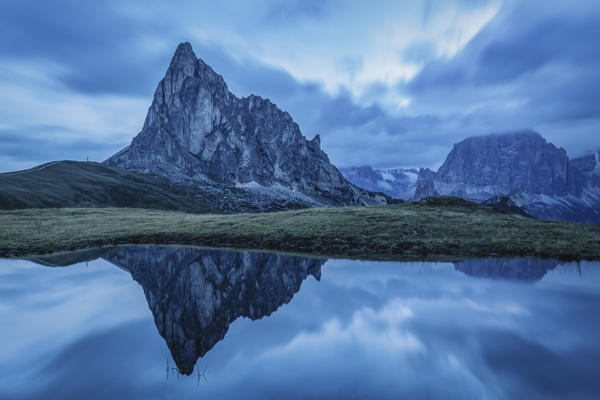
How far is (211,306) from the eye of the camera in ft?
51.2

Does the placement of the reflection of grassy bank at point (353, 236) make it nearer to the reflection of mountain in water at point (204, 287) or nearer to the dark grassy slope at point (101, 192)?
the reflection of mountain in water at point (204, 287)

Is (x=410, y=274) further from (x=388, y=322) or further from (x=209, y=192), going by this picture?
(x=209, y=192)

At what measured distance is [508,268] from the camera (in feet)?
77.4

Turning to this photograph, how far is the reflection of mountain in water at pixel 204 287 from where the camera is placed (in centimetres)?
→ 1246

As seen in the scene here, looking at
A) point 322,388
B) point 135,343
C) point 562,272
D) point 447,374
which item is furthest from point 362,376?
point 562,272

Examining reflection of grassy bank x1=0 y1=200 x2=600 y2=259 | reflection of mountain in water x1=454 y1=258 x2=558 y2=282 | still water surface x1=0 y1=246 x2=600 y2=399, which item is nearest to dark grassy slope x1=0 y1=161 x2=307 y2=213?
reflection of grassy bank x1=0 y1=200 x2=600 y2=259

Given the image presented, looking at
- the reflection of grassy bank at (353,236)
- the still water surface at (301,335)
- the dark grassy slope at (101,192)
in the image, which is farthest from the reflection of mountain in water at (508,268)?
the dark grassy slope at (101,192)

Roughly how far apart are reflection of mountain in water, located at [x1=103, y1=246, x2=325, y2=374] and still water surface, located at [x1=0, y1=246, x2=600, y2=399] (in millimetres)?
100

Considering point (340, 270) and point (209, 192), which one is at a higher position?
point (209, 192)

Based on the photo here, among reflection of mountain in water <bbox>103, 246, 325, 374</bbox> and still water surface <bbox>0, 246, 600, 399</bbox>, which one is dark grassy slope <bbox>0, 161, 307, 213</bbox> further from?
still water surface <bbox>0, 246, 600, 399</bbox>

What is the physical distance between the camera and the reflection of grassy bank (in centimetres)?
2994

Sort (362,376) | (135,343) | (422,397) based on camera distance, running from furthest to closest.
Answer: (135,343) → (362,376) → (422,397)

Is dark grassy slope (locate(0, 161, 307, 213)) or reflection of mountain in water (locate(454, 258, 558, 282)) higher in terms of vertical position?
dark grassy slope (locate(0, 161, 307, 213))

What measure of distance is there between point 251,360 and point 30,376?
634 centimetres
